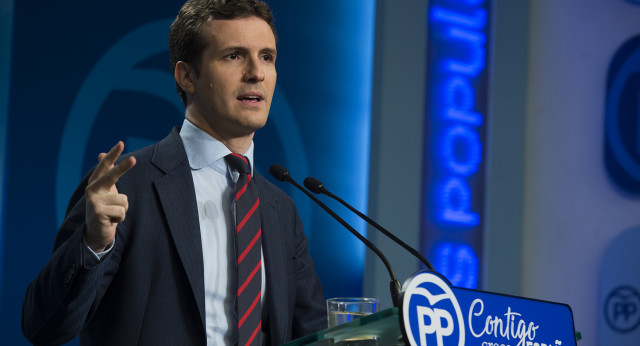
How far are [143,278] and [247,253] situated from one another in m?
0.24

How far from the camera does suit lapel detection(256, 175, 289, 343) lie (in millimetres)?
1667

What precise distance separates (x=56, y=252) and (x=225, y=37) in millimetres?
645

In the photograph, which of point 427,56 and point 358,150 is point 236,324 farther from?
point 427,56

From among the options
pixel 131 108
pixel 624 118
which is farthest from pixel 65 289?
pixel 624 118

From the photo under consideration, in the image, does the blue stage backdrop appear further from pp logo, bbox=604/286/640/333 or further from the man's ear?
pp logo, bbox=604/286/640/333

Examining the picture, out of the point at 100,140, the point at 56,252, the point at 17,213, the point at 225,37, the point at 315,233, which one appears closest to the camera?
the point at 56,252

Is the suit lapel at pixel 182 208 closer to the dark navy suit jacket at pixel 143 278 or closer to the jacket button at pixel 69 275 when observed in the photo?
the dark navy suit jacket at pixel 143 278

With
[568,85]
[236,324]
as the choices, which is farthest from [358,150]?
[236,324]

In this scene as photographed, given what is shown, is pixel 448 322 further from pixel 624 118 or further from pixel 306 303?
pixel 624 118

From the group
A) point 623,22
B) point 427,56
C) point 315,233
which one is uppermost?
point 623,22

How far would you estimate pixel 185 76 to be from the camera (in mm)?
1771

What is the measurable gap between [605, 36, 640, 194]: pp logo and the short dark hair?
3.47 metres

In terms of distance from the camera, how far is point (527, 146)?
4469 mm

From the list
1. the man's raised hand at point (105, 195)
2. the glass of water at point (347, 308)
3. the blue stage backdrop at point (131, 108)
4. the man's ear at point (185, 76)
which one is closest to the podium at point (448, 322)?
the glass of water at point (347, 308)
